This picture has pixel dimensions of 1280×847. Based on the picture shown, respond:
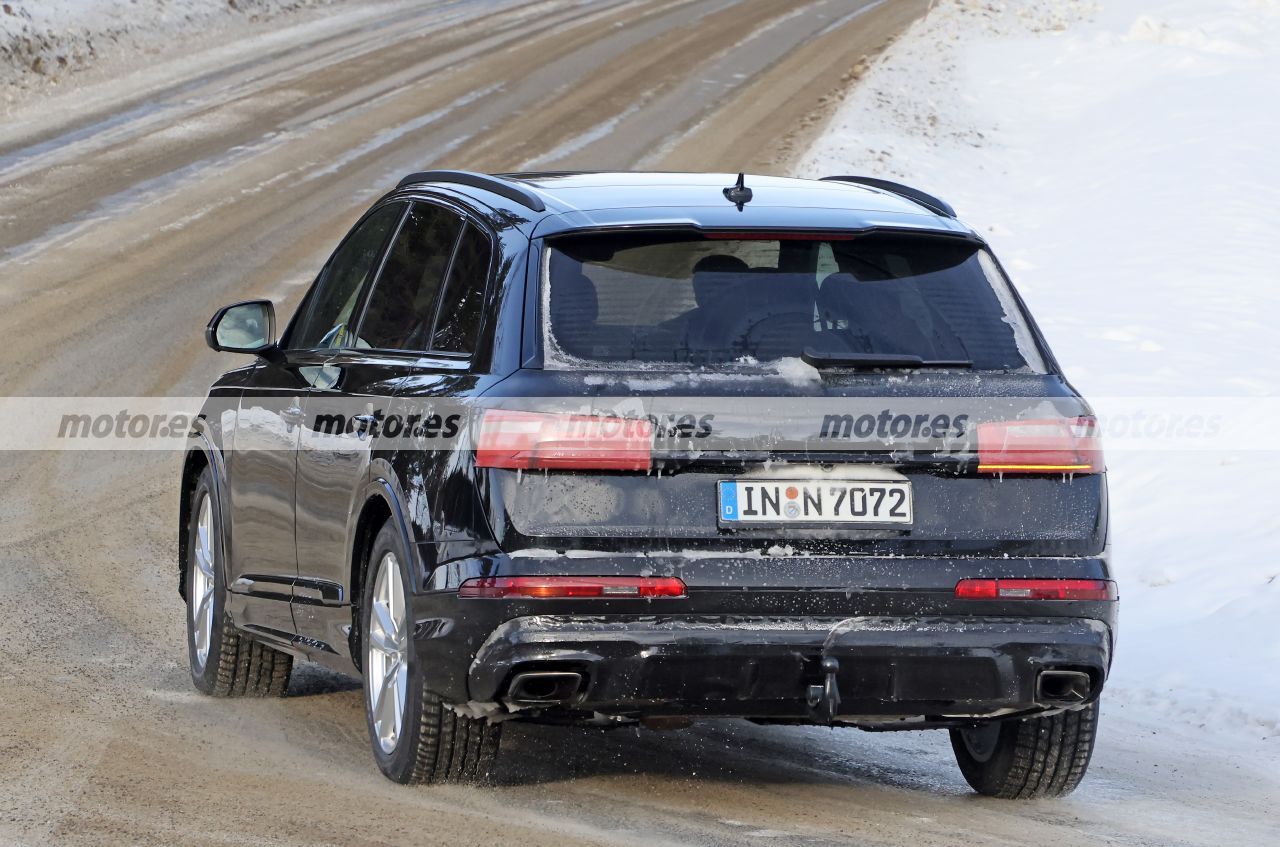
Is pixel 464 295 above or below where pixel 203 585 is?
above

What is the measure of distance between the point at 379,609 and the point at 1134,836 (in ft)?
7.31

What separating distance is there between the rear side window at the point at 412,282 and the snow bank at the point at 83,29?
24.1 m

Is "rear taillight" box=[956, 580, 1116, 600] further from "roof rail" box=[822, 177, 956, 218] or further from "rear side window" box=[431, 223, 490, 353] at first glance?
"rear side window" box=[431, 223, 490, 353]

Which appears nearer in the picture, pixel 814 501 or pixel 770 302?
pixel 814 501

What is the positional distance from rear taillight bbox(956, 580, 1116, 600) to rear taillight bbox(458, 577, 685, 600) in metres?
0.77

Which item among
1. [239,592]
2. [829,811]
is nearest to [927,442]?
[829,811]

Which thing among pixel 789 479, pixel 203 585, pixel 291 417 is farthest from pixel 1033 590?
pixel 203 585

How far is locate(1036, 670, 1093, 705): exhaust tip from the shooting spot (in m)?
5.13

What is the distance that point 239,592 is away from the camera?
6949 mm

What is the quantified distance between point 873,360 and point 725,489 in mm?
583

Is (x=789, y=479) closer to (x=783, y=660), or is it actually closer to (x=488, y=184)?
(x=783, y=660)

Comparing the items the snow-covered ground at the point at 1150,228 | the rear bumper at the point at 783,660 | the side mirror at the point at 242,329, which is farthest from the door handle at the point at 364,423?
the snow-covered ground at the point at 1150,228

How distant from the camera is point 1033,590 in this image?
5.09 metres

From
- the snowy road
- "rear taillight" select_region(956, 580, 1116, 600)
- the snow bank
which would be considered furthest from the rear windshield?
the snow bank
